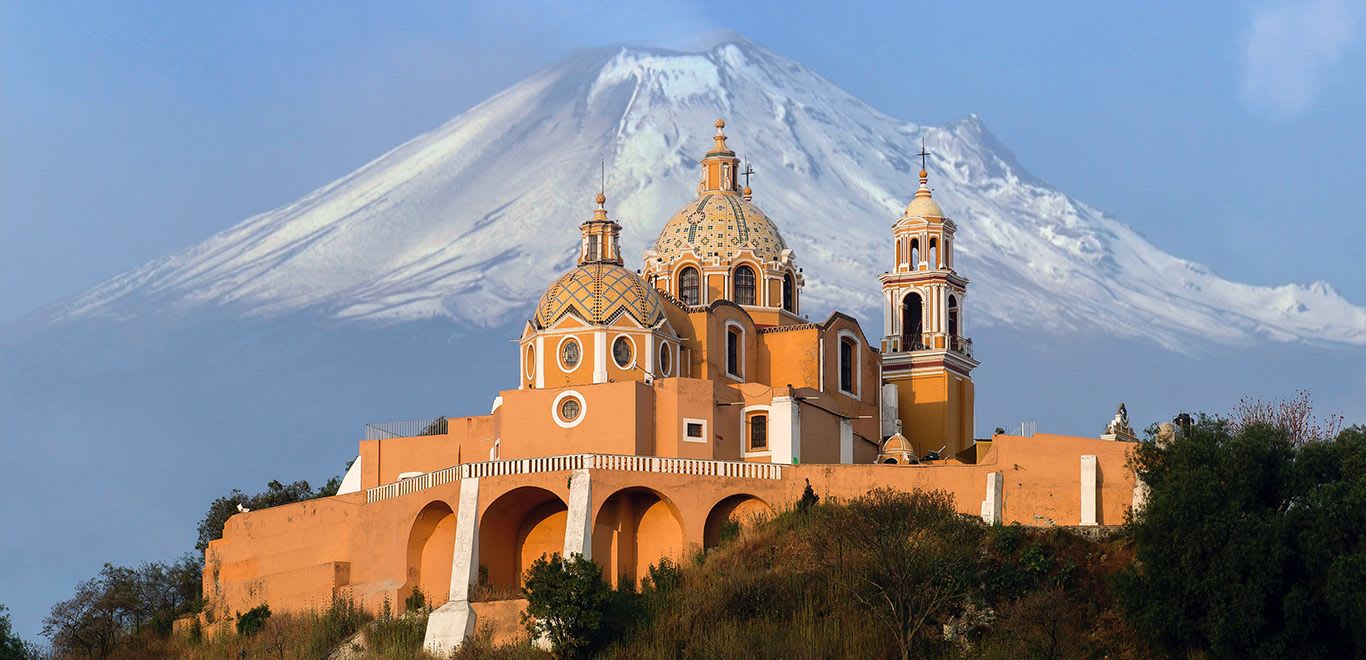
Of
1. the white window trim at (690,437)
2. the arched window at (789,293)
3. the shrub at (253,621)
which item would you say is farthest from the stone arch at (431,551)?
the arched window at (789,293)

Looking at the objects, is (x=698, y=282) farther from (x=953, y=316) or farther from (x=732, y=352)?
(x=953, y=316)

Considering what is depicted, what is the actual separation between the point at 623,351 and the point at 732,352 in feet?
15.4

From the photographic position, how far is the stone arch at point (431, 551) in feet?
187

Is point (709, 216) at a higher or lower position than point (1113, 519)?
higher

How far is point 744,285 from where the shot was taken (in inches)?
2625

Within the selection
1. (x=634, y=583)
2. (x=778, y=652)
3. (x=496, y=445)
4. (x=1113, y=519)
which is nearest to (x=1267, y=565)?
(x=1113, y=519)

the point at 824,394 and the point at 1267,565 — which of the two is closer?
the point at 1267,565

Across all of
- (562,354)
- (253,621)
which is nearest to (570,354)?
(562,354)

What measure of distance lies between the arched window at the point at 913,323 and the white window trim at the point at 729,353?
7.04 m

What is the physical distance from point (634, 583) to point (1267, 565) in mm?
14034

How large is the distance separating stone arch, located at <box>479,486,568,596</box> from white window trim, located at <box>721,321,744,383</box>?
702cm

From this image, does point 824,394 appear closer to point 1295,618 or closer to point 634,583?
point 634,583

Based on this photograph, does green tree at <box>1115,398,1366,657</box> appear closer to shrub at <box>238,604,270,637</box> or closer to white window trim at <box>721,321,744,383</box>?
white window trim at <box>721,321,744,383</box>

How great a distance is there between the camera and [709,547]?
184 feet
